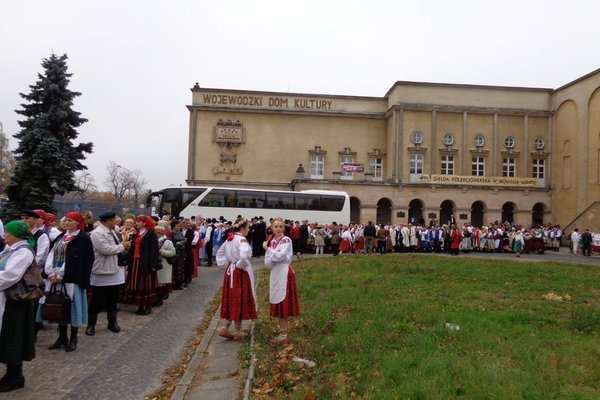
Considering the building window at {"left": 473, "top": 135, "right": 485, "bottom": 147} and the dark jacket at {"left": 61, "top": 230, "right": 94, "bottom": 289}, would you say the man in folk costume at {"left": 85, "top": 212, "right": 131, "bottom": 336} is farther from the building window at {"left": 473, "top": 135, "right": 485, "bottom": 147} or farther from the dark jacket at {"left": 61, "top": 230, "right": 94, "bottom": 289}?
the building window at {"left": 473, "top": 135, "right": 485, "bottom": 147}

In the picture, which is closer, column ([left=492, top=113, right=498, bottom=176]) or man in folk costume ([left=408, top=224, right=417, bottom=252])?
man in folk costume ([left=408, top=224, right=417, bottom=252])

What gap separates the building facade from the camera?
157 feet

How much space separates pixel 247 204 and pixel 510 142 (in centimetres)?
3210

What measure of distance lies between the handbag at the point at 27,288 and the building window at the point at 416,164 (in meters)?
47.0

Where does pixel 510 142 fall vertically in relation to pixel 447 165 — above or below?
above

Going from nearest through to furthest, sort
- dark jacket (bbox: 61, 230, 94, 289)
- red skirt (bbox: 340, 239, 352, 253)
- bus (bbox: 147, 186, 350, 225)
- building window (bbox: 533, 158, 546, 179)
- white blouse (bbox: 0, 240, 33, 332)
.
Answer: white blouse (bbox: 0, 240, 33, 332), dark jacket (bbox: 61, 230, 94, 289), red skirt (bbox: 340, 239, 352, 253), bus (bbox: 147, 186, 350, 225), building window (bbox: 533, 158, 546, 179)

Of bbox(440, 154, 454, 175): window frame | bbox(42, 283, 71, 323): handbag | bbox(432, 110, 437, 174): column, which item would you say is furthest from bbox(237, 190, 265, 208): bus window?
bbox(42, 283, 71, 323): handbag

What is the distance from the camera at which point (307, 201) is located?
117ft

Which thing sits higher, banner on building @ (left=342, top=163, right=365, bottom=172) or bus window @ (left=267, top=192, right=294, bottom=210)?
banner on building @ (left=342, top=163, right=365, bottom=172)

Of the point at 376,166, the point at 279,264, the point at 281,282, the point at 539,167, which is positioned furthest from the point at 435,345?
the point at 539,167

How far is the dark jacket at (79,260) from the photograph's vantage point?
786 cm

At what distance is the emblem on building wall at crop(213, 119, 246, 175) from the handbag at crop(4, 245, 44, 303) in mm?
45992

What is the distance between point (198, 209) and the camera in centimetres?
3328

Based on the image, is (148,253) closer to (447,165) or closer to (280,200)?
(280,200)
